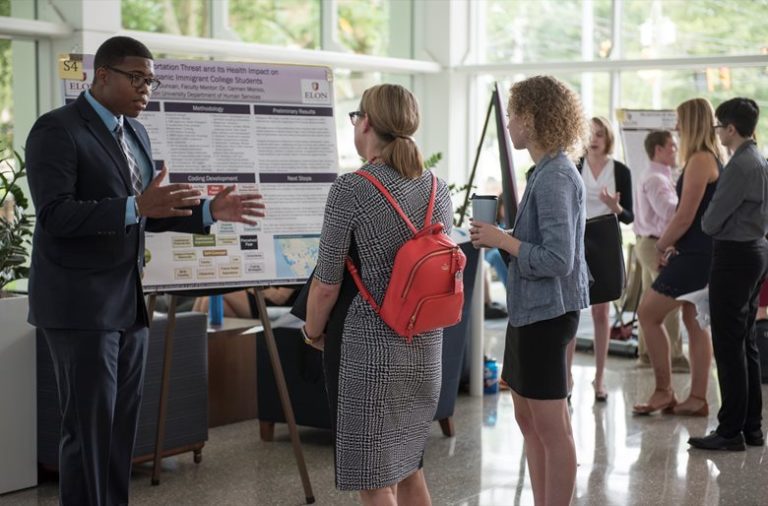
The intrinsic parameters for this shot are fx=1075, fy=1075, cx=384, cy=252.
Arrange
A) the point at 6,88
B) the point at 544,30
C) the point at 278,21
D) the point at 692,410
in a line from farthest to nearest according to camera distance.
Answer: the point at 544,30 < the point at 278,21 < the point at 6,88 < the point at 692,410

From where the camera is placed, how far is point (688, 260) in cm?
581

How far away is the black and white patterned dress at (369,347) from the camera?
2975 millimetres

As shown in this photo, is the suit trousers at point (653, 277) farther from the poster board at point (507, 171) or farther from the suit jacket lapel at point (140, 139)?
the suit jacket lapel at point (140, 139)

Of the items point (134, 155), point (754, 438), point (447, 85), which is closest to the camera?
point (134, 155)

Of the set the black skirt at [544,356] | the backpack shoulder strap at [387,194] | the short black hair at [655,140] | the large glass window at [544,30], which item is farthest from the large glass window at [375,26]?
the backpack shoulder strap at [387,194]

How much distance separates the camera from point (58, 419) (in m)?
4.64

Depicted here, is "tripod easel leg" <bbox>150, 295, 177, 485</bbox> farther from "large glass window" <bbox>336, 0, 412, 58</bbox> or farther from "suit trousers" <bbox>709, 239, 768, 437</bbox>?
"large glass window" <bbox>336, 0, 412, 58</bbox>

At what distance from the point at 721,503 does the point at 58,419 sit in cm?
283

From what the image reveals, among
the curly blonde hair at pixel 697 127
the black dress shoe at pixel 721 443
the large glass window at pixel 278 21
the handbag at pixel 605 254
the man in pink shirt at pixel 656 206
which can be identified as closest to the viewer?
the handbag at pixel 605 254

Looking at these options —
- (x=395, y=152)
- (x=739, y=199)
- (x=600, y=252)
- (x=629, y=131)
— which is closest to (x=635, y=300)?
(x=629, y=131)

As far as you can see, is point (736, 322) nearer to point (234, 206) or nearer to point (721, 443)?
point (721, 443)

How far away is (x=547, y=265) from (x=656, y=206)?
14.1 ft

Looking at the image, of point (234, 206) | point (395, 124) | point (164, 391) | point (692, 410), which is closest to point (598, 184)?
point (692, 410)

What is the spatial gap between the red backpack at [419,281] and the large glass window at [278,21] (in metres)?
6.24
